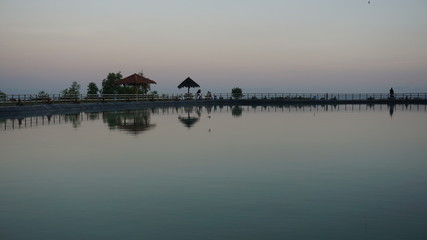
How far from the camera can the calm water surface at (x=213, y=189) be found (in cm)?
796

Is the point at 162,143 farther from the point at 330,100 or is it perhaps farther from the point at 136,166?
the point at 330,100

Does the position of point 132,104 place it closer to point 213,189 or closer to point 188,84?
point 188,84

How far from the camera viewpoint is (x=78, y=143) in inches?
771

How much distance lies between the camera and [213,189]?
428 inches

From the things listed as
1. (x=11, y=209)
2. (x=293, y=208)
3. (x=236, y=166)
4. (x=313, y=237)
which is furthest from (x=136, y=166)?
(x=313, y=237)

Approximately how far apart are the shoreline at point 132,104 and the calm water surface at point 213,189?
18618 mm

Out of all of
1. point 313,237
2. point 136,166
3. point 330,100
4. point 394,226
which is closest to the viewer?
point 313,237

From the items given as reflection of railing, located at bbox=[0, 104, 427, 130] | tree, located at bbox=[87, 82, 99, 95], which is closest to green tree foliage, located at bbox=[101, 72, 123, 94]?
tree, located at bbox=[87, 82, 99, 95]

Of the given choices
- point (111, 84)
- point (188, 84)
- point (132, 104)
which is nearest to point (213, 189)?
point (132, 104)

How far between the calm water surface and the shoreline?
18.6m

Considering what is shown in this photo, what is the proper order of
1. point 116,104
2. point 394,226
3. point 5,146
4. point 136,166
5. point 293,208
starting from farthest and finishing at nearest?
point 116,104 → point 5,146 → point 136,166 → point 293,208 → point 394,226

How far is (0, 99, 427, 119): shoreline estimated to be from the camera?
37.6 m

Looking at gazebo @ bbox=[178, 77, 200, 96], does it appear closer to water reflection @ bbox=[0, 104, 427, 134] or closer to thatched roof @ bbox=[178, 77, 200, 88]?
thatched roof @ bbox=[178, 77, 200, 88]

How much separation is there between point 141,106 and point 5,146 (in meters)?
34.9
